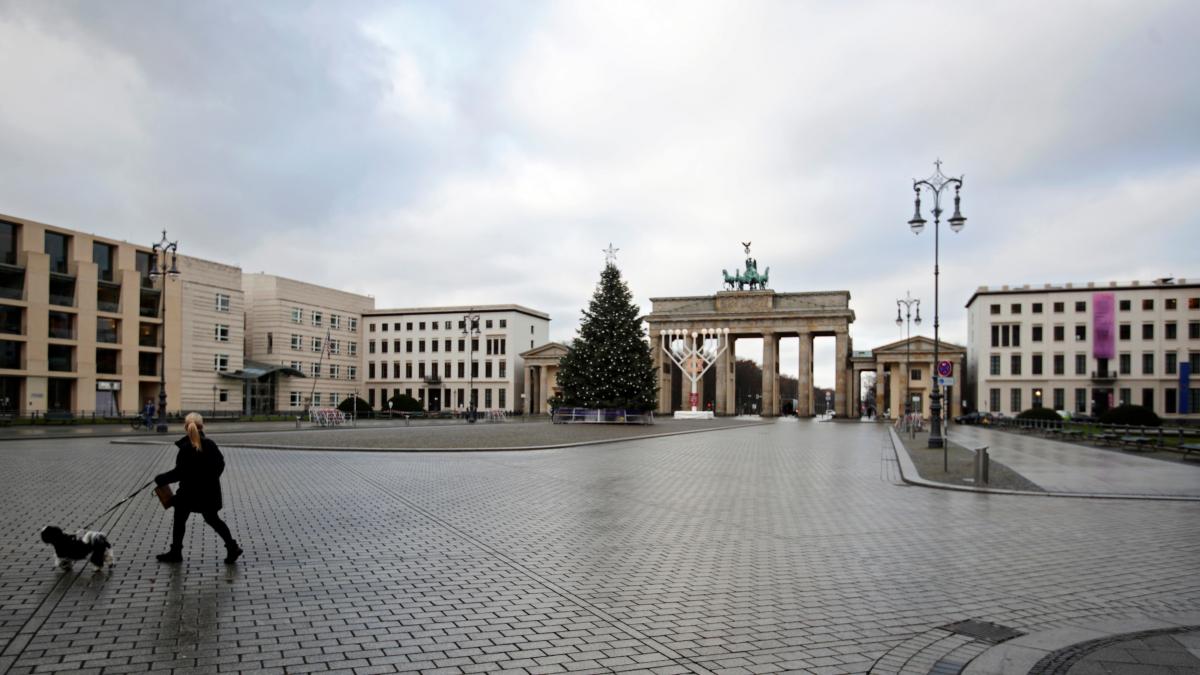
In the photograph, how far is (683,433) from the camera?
43.3m

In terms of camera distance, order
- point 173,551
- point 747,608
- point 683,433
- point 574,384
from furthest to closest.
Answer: point 574,384 → point 683,433 → point 173,551 → point 747,608

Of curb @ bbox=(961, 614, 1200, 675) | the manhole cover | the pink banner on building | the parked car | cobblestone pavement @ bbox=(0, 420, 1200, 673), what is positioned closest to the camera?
curb @ bbox=(961, 614, 1200, 675)

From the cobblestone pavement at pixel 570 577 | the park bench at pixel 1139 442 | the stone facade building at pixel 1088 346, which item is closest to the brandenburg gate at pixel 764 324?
the stone facade building at pixel 1088 346

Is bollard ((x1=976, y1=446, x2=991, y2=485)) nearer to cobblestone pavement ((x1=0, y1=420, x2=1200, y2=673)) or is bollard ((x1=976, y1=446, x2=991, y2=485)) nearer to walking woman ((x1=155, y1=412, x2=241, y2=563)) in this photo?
cobblestone pavement ((x1=0, y1=420, x2=1200, y2=673))

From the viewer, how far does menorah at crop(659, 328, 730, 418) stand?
73562 mm

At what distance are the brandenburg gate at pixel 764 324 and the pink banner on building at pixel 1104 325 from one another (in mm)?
25645

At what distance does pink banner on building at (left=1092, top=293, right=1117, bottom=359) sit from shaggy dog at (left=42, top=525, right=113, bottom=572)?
319ft

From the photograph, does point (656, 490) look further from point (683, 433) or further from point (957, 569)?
point (683, 433)

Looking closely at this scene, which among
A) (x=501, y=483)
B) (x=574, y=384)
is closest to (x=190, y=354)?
(x=574, y=384)

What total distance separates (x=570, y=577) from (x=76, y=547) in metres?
5.19

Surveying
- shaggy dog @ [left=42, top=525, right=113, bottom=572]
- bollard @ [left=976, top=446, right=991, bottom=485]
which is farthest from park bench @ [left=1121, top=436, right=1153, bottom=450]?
shaggy dog @ [left=42, top=525, right=113, bottom=572]

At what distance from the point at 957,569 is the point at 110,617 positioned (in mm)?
8555

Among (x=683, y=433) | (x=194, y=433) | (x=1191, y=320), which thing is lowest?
(x=683, y=433)

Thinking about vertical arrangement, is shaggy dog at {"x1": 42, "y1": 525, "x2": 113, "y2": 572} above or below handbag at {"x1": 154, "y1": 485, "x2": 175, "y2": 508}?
below
